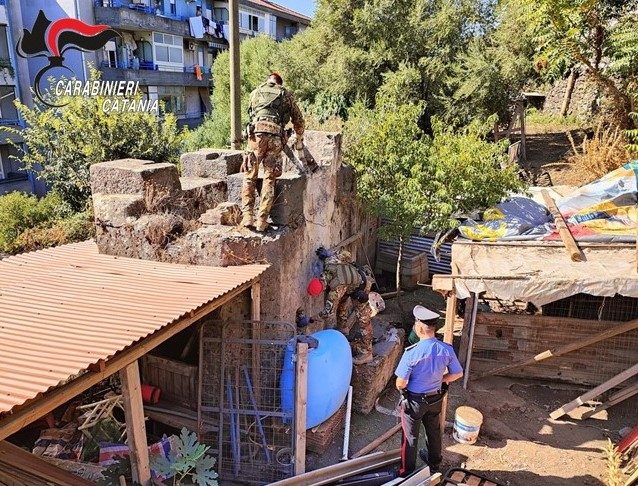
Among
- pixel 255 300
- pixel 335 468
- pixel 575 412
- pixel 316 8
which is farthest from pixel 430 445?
pixel 316 8

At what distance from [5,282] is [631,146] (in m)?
12.7

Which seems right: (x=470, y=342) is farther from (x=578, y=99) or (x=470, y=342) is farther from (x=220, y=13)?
(x=220, y=13)

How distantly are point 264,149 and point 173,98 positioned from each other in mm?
24601

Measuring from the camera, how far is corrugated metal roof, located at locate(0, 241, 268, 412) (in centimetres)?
353

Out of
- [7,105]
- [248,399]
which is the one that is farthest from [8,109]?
[248,399]

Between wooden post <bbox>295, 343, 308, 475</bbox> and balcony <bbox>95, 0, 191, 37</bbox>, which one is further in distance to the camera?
balcony <bbox>95, 0, 191, 37</bbox>

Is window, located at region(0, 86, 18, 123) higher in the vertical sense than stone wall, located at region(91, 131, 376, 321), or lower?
higher

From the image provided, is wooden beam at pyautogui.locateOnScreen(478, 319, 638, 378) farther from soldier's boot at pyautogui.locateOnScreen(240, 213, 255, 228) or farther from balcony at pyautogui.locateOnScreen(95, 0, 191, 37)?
balcony at pyautogui.locateOnScreen(95, 0, 191, 37)

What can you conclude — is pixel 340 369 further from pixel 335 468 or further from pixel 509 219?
pixel 509 219

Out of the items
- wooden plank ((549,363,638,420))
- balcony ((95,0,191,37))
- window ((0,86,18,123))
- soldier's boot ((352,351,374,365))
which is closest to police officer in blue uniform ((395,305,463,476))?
soldier's boot ((352,351,374,365))

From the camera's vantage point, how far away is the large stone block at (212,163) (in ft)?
25.6

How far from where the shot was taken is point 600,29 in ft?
45.9

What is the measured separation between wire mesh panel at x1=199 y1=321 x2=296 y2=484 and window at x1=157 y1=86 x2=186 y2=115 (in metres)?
23.9

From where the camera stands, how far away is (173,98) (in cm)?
2870
